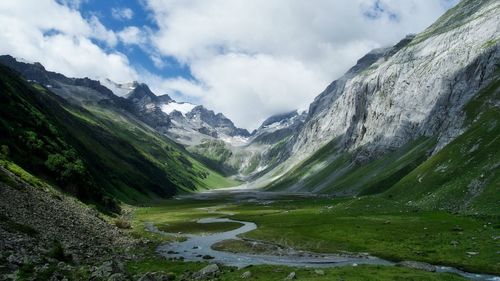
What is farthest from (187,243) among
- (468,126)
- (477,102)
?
(477,102)

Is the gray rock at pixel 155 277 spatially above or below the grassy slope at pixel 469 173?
below

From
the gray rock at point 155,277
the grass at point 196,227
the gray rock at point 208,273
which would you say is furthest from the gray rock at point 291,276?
the grass at point 196,227

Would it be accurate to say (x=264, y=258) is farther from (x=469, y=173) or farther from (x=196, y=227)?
(x=469, y=173)

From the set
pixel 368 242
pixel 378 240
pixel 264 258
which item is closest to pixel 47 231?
pixel 264 258

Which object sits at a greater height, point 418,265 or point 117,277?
point 117,277

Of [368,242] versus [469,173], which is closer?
[368,242]

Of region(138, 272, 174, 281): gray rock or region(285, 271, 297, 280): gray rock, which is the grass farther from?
region(285, 271, 297, 280): gray rock

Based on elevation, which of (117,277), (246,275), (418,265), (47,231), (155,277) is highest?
(47,231)

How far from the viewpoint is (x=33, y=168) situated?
310ft

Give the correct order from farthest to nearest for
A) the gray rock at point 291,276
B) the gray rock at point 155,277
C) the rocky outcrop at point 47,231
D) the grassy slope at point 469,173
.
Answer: the grassy slope at point 469,173, the gray rock at point 291,276, the rocky outcrop at point 47,231, the gray rock at point 155,277

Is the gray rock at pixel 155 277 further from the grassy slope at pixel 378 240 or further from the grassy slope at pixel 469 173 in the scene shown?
the grassy slope at pixel 469 173

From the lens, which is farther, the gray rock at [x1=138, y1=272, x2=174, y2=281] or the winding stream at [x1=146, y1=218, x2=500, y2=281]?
the winding stream at [x1=146, y1=218, x2=500, y2=281]

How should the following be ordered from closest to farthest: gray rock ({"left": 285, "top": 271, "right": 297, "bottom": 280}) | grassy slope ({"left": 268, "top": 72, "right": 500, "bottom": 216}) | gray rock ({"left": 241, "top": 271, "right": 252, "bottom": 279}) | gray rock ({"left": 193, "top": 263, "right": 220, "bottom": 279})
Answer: gray rock ({"left": 285, "top": 271, "right": 297, "bottom": 280}) → gray rock ({"left": 241, "top": 271, "right": 252, "bottom": 279}) → gray rock ({"left": 193, "top": 263, "right": 220, "bottom": 279}) → grassy slope ({"left": 268, "top": 72, "right": 500, "bottom": 216})

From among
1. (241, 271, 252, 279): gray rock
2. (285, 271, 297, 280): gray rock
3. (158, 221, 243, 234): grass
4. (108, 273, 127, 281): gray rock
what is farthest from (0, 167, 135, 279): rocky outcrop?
(158, 221, 243, 234): grass
